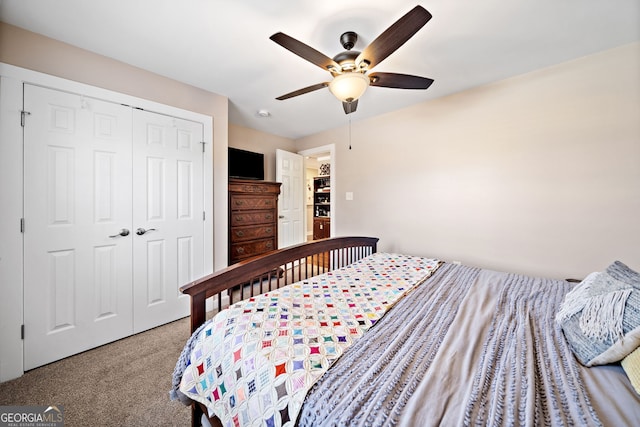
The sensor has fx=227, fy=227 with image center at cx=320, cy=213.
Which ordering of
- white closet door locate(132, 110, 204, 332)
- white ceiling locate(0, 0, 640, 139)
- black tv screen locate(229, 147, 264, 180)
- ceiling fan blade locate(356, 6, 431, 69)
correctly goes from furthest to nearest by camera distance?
black tv screen locate(229, 147, 264, 180) < white closet door locate(132, 110, 204, 332) < white ceiling locate(0, 0, 640, 139) < ceiling fan blade locate(356, 6, 431, 69)

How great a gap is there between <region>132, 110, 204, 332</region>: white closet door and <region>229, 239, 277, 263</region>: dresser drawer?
1.66 ft

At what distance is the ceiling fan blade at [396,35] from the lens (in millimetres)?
1121

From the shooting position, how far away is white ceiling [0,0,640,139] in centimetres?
145

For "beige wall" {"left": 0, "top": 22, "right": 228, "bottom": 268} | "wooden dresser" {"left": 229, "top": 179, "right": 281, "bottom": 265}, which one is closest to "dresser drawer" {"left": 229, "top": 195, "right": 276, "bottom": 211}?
"wooden dresser" {"left": 229, "top": 179, "right": 281, "bottom": 265}

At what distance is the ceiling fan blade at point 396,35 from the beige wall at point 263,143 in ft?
8.50

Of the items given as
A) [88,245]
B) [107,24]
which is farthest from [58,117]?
[88,245]

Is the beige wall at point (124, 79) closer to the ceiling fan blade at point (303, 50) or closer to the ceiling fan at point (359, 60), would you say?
the ceiling fan at point (359, 60)

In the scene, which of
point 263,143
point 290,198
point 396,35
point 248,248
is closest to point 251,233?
point 248,248

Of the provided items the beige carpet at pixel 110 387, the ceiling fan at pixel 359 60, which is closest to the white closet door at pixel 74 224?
the beige carpet at pixel 110 387

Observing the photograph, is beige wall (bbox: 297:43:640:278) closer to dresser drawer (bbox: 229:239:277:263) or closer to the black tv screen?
dresser drawer (bbox: 229:239:277:263)

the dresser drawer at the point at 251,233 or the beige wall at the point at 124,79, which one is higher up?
the beige wall at the point at 124,79

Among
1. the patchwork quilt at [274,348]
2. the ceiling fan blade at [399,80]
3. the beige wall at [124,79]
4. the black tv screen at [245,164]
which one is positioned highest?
the beige wall at [124,79]

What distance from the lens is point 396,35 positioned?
1.26 metres

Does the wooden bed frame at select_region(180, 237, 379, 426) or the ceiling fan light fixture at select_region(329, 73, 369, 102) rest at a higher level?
the ceiling fan light fixture at select_region(329, 73, 369, 102)
